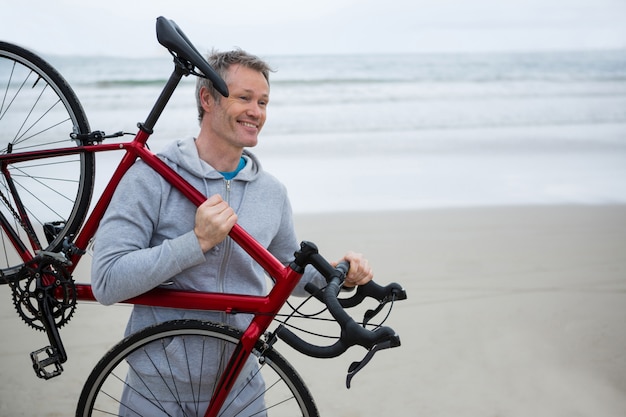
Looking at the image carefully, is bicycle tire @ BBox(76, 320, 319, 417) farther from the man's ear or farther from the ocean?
the ocean

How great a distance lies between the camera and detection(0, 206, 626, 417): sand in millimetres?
3164

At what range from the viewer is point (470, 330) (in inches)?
152

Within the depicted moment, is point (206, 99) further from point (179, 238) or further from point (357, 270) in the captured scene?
point (357, 270)

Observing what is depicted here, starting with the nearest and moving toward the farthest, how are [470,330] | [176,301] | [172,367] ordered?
[176,301], [172,367], [470,330]

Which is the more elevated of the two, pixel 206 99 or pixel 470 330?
pixel 206 99

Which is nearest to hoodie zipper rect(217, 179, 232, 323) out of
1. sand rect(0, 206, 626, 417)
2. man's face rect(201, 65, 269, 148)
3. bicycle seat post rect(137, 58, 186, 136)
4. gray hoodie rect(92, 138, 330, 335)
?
gray hoodie rect(92, 138, 330, 335)

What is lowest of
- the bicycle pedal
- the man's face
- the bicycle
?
the bicycle pedal

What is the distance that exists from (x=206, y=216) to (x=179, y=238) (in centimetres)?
9

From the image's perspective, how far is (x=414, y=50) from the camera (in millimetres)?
27516

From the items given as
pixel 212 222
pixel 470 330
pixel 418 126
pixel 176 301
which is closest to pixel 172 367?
pixel 176 301

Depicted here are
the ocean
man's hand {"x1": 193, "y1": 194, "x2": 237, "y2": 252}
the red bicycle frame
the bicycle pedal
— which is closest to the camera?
man's hand {"x1": 193, "y1": 194, "x2": 237, "y2": 252}

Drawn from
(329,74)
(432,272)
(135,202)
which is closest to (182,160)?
(135,202)

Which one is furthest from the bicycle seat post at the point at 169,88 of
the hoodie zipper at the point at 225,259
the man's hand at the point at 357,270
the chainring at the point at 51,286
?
the man's hand at the point at 357,270

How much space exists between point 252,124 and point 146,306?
577 mm
